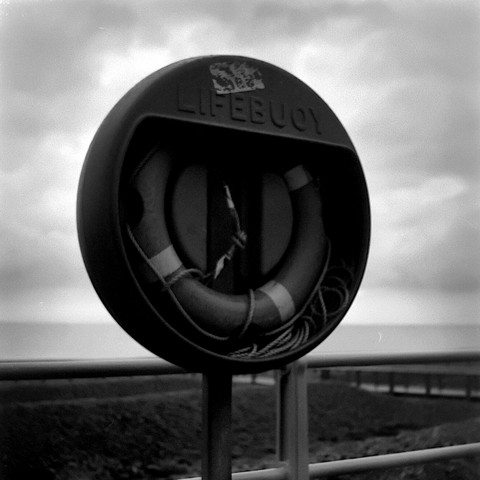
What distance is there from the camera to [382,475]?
5.12m

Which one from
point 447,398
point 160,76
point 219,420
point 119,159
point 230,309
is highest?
point 160,76

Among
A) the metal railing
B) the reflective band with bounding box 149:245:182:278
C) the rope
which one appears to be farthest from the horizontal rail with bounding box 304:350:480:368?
the reflective band with bounding box 149:245:182:278

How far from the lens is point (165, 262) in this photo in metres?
1.46

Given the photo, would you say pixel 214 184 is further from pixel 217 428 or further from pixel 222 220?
pixel 217 428

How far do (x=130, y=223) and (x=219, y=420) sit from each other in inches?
17.8

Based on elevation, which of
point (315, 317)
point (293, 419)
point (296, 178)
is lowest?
point (293, 419)

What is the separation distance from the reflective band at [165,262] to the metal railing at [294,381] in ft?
1.56

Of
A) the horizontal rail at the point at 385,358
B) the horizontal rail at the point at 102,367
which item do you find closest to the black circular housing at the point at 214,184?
the horizontal rail at the point at 102,367

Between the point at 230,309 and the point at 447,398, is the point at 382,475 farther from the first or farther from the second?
the point at 447,398

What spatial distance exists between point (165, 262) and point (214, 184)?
227 millimetres

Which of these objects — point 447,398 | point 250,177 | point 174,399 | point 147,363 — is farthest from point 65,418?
point 447,398

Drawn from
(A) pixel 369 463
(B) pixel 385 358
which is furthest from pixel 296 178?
(A) pixel 369 463

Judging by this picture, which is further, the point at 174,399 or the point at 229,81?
the point at 174,399

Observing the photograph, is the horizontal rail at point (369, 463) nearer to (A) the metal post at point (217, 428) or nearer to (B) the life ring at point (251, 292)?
(A) the metal post at point (217, 428)
